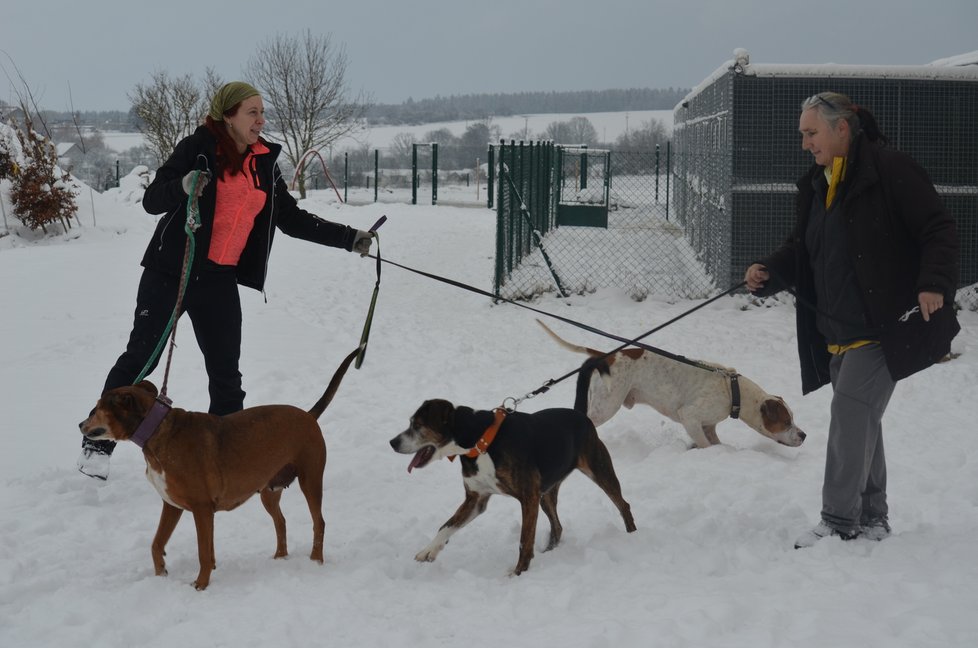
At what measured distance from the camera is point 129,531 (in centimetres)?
427

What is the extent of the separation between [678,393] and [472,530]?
7.09ft

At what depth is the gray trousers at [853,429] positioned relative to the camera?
12.9 ft

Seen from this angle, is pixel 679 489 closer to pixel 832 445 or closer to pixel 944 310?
pixel 832 445

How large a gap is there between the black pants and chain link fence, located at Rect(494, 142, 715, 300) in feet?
21.2

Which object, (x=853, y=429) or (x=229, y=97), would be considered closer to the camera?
(x=853, y=429)

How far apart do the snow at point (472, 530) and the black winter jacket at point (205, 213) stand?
1252mm

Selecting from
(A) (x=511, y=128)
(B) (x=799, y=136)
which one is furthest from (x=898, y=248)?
(A) (x=511, y=128)

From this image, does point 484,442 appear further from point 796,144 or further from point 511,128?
point 511,128

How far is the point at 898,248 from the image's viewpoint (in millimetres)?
3826

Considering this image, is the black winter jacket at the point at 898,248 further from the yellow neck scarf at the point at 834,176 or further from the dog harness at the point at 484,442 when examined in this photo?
the dog harness at the point at 484,442

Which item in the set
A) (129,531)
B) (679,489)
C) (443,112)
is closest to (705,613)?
(679,489)

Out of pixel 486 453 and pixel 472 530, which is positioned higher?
pixel 486 453

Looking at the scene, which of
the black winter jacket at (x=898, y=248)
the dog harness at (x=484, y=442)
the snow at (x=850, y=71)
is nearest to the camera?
the black winter jacket at (x=898, y=248)

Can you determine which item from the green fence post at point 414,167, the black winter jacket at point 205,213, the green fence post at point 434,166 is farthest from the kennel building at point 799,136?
the green fence post at point 434,166
